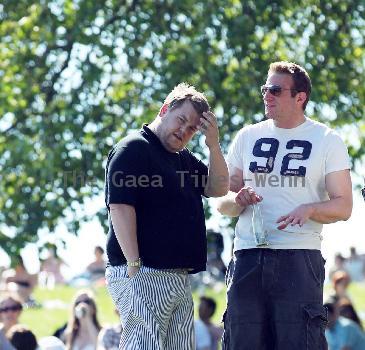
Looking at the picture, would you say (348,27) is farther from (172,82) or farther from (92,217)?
(92,217)

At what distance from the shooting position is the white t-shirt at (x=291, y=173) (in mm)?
6594

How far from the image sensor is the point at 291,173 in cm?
659

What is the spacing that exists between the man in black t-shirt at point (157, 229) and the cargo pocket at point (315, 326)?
0.61 m

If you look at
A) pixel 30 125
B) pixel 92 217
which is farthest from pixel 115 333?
pixel 30 125

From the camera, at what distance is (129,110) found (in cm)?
1220

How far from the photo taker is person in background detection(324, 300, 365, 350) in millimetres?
10953

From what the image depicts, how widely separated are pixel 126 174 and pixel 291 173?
2.95 ft

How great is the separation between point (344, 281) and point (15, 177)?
12.7ft

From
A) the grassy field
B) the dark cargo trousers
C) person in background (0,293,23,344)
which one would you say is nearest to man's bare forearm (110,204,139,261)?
the dark cargo trousers

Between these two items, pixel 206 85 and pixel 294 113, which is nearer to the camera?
pixel 294 113

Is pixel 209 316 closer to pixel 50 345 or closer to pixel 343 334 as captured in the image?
pixel 343 334

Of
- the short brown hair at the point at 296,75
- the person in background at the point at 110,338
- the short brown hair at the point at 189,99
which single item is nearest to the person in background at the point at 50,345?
the person in background at the point at 110,338

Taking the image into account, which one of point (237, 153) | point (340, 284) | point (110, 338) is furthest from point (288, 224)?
point (340, 284)

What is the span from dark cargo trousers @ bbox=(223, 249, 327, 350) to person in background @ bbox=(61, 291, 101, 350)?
12.4 ft
